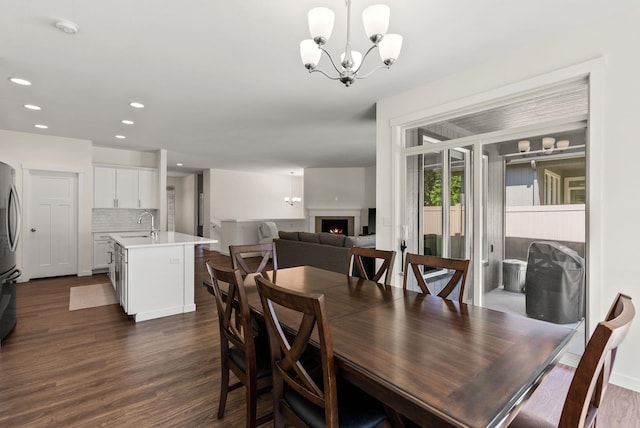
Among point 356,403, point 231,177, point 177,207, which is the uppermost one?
point 231,177

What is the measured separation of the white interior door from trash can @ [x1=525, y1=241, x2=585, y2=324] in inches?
285

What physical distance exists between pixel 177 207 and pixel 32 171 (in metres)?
6.22

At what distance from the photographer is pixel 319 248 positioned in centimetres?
531

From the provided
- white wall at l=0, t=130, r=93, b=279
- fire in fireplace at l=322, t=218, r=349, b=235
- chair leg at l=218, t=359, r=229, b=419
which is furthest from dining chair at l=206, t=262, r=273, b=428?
fire in fireplace at l=322, t=218, r=349, b=235

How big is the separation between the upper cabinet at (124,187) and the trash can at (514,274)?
260 inches

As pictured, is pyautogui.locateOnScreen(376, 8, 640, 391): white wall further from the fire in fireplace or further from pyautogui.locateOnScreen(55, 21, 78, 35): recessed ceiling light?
the fire in fireplace

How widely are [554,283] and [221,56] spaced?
11.8ft

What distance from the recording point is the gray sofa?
4.95 m

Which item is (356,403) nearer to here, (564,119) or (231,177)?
(564,119)

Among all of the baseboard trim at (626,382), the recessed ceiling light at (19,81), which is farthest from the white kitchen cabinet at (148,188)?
the baseboard trim at (626,382)

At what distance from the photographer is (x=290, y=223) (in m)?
9.88

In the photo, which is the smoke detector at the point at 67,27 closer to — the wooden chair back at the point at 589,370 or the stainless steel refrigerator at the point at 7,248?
the stainless steel refrigerator at the point at 7,248

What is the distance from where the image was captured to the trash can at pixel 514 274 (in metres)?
2.90

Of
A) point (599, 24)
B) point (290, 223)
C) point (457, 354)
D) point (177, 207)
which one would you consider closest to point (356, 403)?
point (457, 354)
